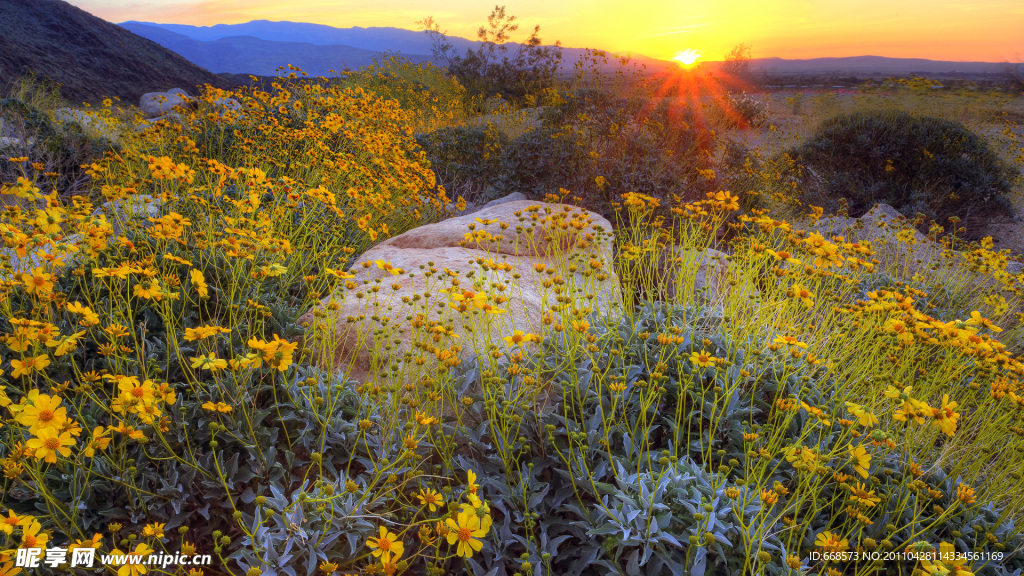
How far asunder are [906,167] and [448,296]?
8.66 metres

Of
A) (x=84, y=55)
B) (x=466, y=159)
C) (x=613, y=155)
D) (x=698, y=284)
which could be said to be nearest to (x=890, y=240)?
(x=613, y=155)

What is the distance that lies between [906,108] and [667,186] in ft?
20.2

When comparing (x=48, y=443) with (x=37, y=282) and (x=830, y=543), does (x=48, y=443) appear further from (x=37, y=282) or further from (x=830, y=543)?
(x=830, y=543)

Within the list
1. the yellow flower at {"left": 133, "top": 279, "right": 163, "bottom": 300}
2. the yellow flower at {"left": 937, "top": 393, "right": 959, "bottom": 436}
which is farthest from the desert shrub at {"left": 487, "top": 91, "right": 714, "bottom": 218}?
the yellow flower at {"left": 133, "top": 279, "right": 163, "bottom": 300}

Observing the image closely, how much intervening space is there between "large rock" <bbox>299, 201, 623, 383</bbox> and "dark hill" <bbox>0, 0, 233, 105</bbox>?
21.2m

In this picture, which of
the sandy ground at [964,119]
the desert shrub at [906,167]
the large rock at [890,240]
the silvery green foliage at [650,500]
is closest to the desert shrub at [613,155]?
the sandy ground at [964,119]

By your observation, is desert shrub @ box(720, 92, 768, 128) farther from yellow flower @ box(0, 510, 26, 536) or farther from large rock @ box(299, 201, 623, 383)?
yellow flower @ box(0, 510, 26, 536)

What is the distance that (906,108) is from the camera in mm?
9055

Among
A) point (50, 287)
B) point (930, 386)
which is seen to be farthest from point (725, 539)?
point (50, 287)

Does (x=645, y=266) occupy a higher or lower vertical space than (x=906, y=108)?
lower

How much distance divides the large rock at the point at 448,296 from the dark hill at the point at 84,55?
2116 centimetres

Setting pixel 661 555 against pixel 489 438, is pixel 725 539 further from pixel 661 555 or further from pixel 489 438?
pixel 489 438

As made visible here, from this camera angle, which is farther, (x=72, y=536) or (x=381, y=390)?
(x=381, y=390)

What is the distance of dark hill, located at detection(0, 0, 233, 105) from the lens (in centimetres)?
1959
